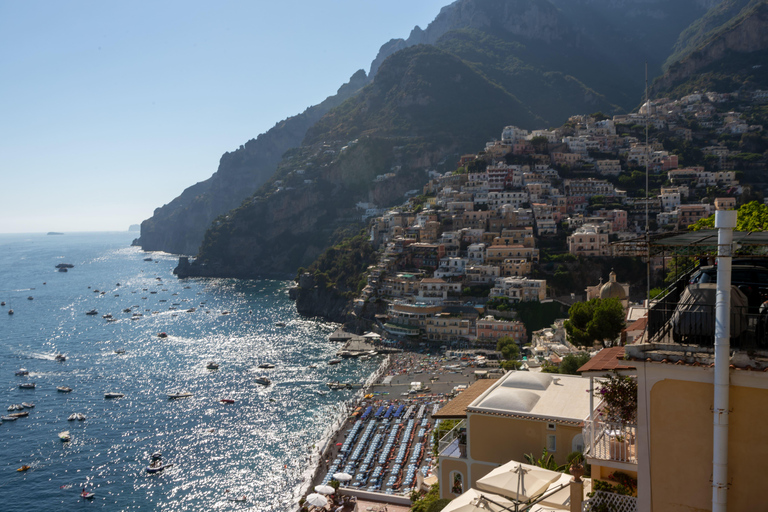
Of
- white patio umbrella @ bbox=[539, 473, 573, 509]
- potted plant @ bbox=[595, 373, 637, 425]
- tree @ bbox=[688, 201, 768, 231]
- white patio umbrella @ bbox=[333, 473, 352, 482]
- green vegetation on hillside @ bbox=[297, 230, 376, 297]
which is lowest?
white patio umbrella @ bbox=[333, 473, 352, 482]

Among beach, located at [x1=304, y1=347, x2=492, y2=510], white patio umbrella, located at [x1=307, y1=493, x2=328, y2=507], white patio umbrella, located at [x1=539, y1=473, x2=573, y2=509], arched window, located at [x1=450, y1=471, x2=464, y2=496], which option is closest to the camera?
white patio umbrella, located at [x1=539, y1=473, x2=573, y2=509]

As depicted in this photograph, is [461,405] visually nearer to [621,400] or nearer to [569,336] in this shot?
[621,400]

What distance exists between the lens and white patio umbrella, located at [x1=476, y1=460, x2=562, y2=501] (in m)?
9.45

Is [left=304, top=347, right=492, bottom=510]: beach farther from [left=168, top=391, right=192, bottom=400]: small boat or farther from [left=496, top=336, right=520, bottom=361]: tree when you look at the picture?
[left=168, top=391, right=192, bottom=400]: small boat

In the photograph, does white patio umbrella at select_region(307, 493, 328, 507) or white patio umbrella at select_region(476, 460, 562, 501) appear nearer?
white patio umbrella at select_region(476, 460, 562, 501)

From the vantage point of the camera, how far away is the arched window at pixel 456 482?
639 inches

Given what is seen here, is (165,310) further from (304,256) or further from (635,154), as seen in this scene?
(635,154)

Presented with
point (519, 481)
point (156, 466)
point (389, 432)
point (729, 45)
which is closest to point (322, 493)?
point (389, 432)

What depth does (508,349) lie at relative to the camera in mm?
54281

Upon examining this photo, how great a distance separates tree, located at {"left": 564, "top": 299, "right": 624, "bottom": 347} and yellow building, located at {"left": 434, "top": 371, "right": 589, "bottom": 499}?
11177 millimetres

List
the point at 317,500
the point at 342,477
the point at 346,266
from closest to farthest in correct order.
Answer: the point at 317,500 < the point at 342,477 < the point at 346,266

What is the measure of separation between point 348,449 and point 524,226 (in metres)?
54.7

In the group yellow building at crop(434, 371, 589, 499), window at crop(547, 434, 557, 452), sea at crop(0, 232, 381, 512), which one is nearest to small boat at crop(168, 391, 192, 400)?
sea at crop(0, 232, 381, 512)

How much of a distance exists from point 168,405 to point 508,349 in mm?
31090
